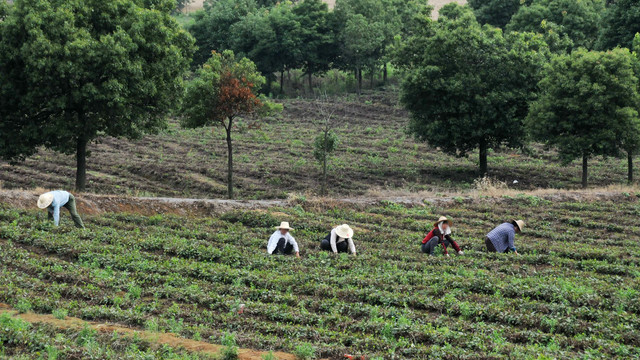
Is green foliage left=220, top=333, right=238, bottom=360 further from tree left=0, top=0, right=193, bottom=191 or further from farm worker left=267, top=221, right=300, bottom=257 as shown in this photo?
tree left=0, top=0, right=193, bottom=191

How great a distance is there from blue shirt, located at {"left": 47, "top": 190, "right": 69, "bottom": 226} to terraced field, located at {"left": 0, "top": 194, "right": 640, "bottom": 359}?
444 mm

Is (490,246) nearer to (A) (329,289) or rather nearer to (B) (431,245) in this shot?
(B) (431,245)

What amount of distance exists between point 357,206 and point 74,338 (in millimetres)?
16469

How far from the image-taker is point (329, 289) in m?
13.5


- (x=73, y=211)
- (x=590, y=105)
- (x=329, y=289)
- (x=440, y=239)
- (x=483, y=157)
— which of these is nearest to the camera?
(x=329, y=289)

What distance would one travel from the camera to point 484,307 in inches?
484

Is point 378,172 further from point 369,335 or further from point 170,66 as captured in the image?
point 369,335

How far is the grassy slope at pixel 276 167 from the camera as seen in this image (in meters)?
34.2

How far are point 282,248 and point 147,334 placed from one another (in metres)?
6.93

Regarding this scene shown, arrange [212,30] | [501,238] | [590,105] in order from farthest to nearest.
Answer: [212,30], [590,105], [501,238]

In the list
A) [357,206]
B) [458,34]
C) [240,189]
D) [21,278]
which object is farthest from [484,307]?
[458,34]

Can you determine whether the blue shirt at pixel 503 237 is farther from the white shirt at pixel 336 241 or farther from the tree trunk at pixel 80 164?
the tree trunk at pixel 80 164

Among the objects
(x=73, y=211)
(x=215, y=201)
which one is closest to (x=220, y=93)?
(x=215, y=201)

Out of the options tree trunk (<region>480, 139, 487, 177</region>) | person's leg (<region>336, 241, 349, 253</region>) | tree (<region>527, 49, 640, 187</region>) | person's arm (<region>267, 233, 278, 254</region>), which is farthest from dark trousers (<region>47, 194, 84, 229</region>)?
tree trunk (<region>480, 139, 487, 177</region>)
